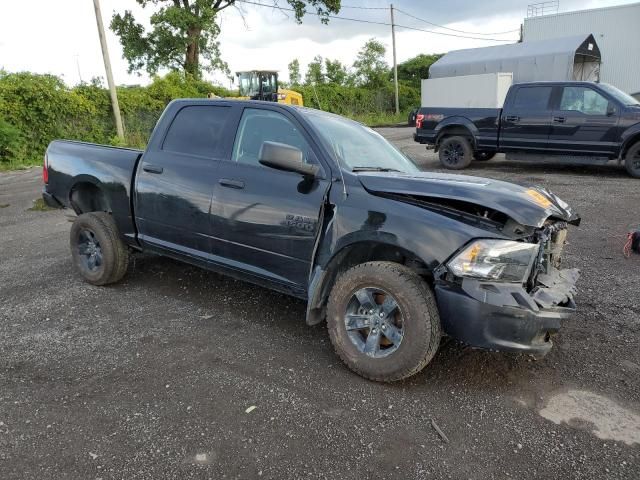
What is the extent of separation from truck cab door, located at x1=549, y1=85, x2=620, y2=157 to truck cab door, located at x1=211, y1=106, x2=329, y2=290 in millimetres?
8605

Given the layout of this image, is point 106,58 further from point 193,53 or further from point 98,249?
point 98,249

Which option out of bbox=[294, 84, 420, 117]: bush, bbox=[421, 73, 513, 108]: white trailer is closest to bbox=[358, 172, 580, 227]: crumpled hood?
bbox=[421, 73, 513, 108]: white trailer

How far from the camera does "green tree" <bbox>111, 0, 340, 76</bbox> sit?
97.3 feet

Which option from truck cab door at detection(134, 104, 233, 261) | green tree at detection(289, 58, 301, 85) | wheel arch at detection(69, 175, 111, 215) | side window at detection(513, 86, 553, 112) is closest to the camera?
truck cab door at detection(134, 104, 233, 261)

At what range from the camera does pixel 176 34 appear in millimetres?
30219

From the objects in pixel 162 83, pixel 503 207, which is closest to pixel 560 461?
pixel 503 207

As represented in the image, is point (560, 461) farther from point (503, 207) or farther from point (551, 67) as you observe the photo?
point (551, 67)

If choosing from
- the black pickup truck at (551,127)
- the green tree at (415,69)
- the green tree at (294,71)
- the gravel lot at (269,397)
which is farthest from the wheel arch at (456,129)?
the green tree at (415,69)

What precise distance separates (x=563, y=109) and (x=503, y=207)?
347 inches

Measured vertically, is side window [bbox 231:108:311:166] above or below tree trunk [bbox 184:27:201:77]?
below

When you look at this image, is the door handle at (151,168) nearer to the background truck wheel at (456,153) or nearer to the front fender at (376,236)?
the front fender at (376,236)

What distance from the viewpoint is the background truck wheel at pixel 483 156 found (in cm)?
1208

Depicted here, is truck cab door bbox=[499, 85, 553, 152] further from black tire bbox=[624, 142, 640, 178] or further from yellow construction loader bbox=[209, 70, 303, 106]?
yellow construction loader bbox=[209, 70, 303, 106]

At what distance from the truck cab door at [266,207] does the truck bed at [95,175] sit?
1.12 metres
